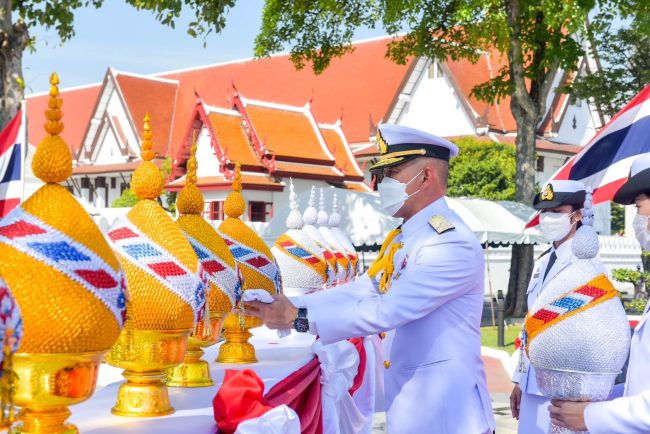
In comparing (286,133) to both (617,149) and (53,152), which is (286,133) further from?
(53,152)

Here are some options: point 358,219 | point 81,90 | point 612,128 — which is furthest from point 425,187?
point 81,90

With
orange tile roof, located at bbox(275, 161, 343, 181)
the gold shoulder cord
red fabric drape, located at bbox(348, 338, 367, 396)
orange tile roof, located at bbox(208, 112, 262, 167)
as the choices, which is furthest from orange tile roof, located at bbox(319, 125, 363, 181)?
the gold shoulder cord

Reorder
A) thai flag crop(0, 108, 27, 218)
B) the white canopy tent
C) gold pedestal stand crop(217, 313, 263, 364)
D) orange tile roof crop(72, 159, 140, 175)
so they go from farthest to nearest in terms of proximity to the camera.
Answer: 1. orange tile roof crop(72, 159, 140, 175)
2. the white canopy tent
3. thai flag crop(0, 108, 27, 218)
4. gold pedestal stand crop(217, 313, 263, 364)

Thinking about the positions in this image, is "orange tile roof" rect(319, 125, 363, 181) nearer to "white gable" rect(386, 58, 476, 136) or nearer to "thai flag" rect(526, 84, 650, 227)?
"white gable" rect(386, 58, 476, 136)

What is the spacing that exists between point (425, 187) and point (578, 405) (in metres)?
1.16

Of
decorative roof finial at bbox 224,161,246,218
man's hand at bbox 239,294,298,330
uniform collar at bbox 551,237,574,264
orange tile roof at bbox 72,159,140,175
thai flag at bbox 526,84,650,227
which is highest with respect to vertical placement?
orange tile roof at bbox 72,159,140,175

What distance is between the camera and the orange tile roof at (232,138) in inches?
1048

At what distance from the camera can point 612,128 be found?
690 centimetres

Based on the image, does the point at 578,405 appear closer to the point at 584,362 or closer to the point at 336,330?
the point at 584,362

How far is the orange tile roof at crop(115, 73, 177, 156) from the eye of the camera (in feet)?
128

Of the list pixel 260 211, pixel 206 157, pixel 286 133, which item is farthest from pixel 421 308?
pixel 206 157

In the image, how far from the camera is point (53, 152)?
1.96m

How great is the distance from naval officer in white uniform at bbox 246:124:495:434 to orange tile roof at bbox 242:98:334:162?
23527mm

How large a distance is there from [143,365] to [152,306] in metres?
0.19
